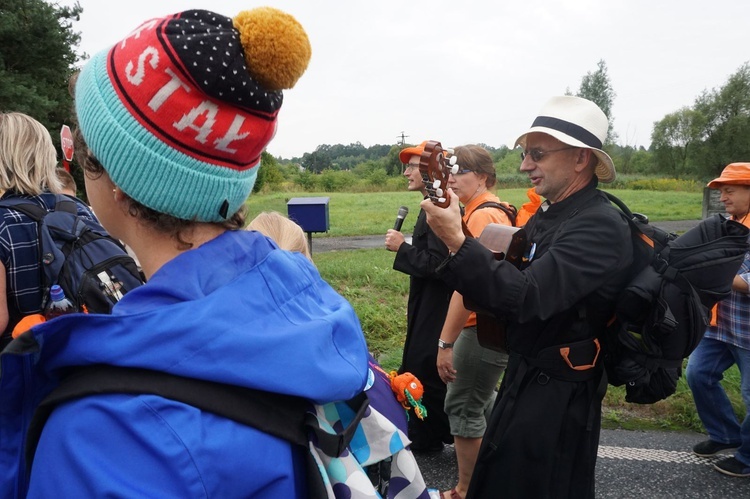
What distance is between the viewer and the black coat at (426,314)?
11.4ft

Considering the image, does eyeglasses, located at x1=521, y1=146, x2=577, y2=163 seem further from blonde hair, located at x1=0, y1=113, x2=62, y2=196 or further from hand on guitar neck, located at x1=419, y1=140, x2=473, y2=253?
blonde hair, located at x1=0, y1=113, x2=62, y2=196

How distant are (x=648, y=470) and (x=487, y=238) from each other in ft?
6.99

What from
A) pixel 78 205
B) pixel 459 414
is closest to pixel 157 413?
pixel 78 205

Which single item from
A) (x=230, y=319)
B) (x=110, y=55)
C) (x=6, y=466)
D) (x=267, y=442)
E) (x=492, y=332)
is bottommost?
(x=492, y=332)

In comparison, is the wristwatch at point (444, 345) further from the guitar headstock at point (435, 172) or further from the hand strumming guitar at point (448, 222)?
the guitar headstock at point (435, 172)

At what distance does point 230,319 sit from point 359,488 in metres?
0.43

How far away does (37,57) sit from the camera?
1491 centimetres

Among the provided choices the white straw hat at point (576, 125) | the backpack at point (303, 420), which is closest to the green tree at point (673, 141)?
the white straw hat at point (576, 125)

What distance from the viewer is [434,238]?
349cm

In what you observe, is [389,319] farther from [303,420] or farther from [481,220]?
[303,420]

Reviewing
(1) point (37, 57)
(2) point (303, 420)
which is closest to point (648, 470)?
(2) point (303, 420)

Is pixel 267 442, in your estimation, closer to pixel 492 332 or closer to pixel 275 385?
pixel 275 385

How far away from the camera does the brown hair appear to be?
3.57 meters

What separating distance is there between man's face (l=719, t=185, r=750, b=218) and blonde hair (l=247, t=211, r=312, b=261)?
3.40 metres
